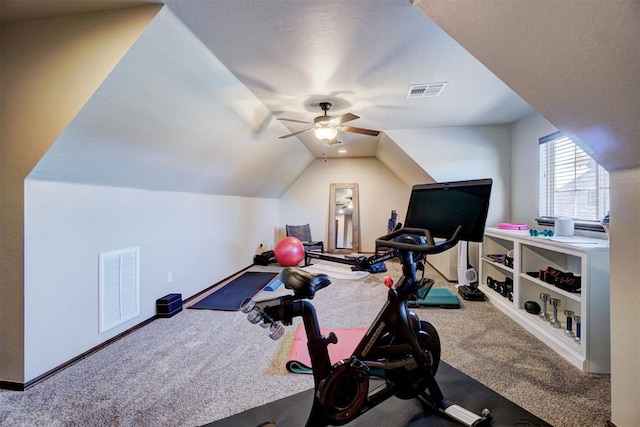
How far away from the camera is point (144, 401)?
1.76 metres

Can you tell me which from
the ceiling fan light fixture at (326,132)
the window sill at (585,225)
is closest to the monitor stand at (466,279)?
the window sill at (585,225)

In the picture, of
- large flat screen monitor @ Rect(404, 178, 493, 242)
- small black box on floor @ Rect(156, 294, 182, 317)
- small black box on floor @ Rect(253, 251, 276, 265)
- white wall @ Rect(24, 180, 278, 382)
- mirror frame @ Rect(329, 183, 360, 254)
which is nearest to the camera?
large flat screen monitor @ Rect(404, 178, 493, 242)

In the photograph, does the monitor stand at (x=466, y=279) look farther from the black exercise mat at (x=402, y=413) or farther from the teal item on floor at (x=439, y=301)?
the black exercise mat at (x=402, y=413)

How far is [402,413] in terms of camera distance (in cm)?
165

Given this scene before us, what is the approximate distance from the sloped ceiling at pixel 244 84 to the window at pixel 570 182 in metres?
0.65

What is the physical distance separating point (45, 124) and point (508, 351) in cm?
391

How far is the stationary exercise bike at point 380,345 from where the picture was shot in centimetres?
129

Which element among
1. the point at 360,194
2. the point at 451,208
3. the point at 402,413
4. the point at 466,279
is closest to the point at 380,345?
the point at 402,413

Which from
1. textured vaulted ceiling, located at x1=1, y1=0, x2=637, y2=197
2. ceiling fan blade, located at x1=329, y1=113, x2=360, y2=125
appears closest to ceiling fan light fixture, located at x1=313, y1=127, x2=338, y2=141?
ceiling fan blade, located at x1=329, y1=113, x2=360, y2=125

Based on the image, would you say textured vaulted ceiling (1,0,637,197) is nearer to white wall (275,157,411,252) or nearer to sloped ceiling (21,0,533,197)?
sloped ceiling (21,0,533,197)

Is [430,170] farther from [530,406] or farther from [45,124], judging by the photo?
[45,124]

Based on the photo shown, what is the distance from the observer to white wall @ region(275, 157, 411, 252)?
6.93m

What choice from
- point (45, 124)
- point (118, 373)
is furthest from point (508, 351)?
point (45, 124)

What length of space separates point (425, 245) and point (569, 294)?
1857 millimetres
